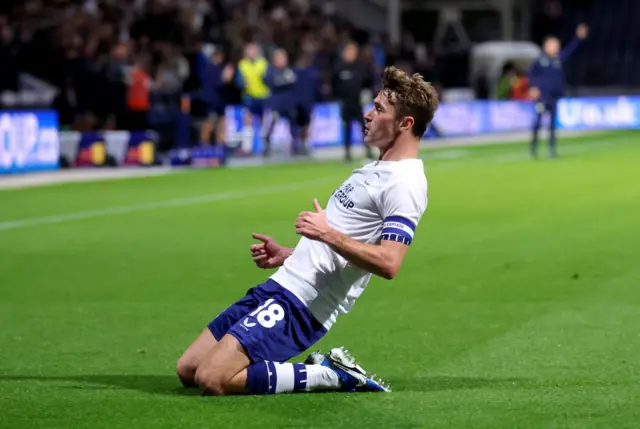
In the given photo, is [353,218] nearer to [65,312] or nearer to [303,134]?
[65,312]

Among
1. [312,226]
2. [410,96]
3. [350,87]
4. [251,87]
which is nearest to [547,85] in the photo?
[350,87]

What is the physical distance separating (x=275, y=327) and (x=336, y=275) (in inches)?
16.1

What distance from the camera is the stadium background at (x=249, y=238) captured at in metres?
6.89

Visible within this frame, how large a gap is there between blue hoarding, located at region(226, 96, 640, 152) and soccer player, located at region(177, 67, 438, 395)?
24.9 meters

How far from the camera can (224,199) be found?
62.2 feet

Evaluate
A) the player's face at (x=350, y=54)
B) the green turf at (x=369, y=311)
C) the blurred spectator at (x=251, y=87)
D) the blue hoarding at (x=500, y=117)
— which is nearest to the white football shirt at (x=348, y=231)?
the green turf at (x=369, y=311)

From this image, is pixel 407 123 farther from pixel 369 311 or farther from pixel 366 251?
pixel 369 311

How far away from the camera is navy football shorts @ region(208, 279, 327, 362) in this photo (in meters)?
6.79

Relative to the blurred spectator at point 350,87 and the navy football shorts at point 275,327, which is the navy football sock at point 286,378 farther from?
the blurred spectator at point 350,87

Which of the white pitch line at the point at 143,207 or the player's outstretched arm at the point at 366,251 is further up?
the player's outstretched arm at the point at 366,251

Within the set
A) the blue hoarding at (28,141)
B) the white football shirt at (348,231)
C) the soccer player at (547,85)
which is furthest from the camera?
the soccer player at (547,85)

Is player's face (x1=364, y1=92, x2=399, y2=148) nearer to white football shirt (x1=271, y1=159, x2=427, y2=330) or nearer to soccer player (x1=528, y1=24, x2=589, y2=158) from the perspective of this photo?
white football shirt (x1=271, y1=159, x2=427, y2=330)

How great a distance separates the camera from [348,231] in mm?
6852

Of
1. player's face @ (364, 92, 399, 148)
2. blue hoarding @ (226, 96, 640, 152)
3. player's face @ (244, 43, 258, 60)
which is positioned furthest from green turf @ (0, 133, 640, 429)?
blue hoarding @ (226, 96, 640, 152)
